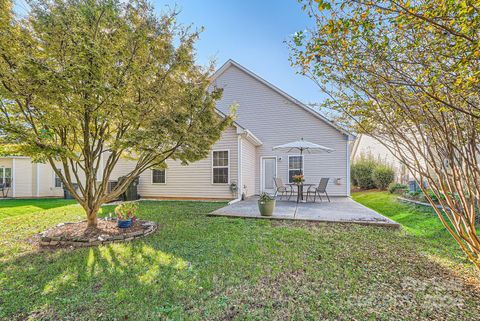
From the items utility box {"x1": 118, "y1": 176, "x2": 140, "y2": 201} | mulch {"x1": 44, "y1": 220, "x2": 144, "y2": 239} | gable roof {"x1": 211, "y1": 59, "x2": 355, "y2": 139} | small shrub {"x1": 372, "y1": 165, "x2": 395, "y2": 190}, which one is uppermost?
gable roof {"x1": 211, "y1": 59, "x2": 355, "y2": 139}

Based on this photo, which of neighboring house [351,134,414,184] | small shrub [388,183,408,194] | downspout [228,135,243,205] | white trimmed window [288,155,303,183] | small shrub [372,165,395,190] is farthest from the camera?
small shrub [372,165,395,190]

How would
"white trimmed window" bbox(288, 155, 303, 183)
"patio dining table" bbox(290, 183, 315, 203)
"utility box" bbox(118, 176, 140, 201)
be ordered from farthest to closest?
"white trimmed window" bbox(288, 155, 303, 183) → "utility box" bbox(118, 176, 140, 201) → "patio dining table" bbox(290, 183, 315, 203)

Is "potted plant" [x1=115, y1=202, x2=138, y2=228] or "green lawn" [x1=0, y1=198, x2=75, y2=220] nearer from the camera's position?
"potted plant" [x1=115, y1=202, x2=138, y2=228]

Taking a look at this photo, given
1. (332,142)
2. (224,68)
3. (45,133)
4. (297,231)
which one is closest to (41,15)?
(45,133)

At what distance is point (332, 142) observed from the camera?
38.3 ft

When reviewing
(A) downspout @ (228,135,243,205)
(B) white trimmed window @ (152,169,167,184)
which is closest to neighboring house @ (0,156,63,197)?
(B) white trimmed window @ (152,169,167,184)

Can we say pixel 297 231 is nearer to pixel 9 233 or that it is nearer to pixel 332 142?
pixel 9 233

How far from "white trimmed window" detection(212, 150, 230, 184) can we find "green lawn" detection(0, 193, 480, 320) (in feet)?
16.6

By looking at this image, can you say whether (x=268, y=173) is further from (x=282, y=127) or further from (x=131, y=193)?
(x=131, y=193)

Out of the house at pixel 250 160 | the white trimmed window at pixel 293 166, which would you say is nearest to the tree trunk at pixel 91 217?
the house at pixel 250 160

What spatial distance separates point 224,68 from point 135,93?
9571 millimetres

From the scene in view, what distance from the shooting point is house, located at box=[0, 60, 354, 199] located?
10102 millimetres

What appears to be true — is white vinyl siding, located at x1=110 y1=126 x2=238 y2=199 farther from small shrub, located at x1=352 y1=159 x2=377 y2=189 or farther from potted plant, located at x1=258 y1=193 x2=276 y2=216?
small shrub, located at x1=352 y1=159 x2=377 y2=189

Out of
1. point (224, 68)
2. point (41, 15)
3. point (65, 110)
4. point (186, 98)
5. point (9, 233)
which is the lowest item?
point (9, 233)
